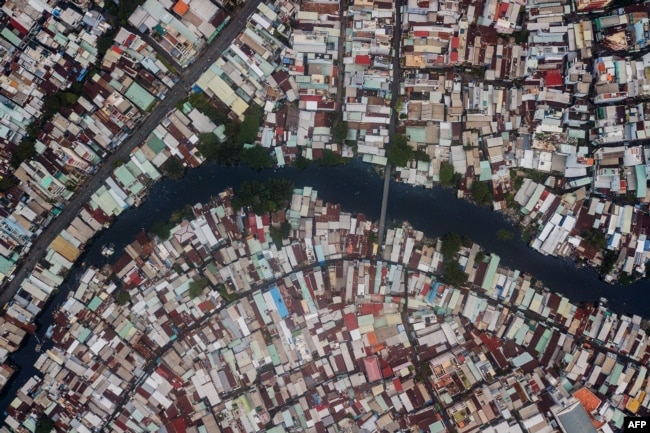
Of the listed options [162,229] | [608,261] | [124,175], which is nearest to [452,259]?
[608,261]

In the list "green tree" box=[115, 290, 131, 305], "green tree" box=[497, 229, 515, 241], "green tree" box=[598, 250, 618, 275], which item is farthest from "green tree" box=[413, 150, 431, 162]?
"green tree" box=[115, 290, 131, 305]

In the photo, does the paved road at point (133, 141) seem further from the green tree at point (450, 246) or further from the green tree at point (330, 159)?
the green tree at point (450, 246)

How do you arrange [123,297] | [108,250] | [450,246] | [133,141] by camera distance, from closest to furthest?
[450,246], [123,297], [133,141], [108,250]

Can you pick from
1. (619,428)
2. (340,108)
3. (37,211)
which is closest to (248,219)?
(340,108)

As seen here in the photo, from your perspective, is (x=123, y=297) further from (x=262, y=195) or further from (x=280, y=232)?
(x=262, y=195)

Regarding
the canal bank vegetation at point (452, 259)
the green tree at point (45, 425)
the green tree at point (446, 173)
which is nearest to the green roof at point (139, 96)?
the green tree at point (446, 173)

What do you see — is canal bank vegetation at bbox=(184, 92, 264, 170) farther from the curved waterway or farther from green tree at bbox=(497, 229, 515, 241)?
green tree at bbox=(497, 229, 515, 241)
